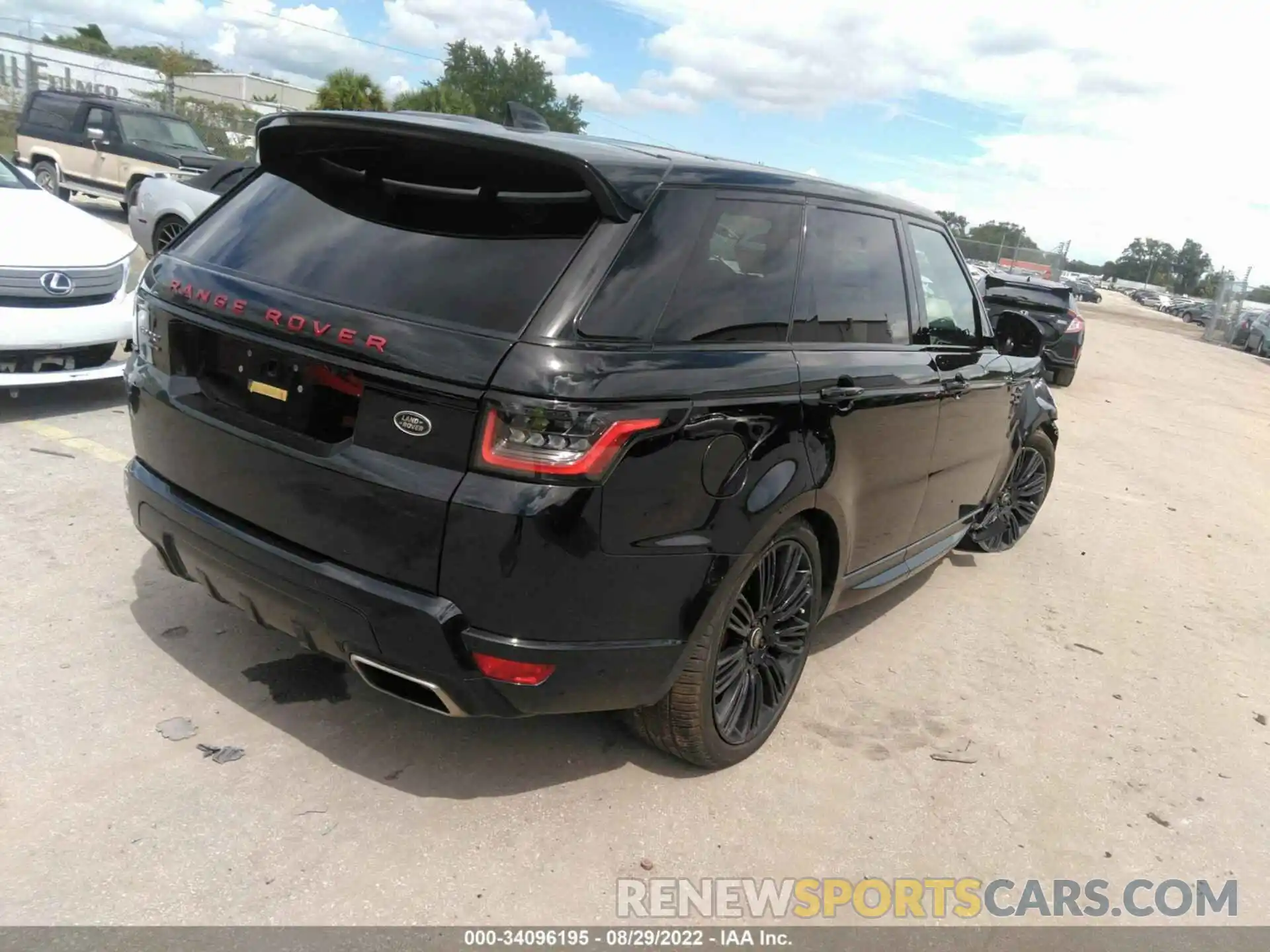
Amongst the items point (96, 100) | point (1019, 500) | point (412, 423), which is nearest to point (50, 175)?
point (96, 100)

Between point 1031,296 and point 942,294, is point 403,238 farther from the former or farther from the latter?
point 1031,296

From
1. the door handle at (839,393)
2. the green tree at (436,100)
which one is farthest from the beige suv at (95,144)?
the green tree at (436,100)

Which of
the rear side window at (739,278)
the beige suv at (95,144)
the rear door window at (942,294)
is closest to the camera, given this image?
the rear side window at (739,278)

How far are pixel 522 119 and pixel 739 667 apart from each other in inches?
90.0

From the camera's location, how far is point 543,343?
95.2 inches

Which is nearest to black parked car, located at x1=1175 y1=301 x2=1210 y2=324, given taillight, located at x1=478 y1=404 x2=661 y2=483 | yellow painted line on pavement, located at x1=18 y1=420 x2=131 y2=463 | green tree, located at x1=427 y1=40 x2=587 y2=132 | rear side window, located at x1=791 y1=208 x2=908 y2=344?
green tree, located at x1=427 y1=40 x2=587 y2=132

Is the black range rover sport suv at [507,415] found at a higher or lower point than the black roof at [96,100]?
lower

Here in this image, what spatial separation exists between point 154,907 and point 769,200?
8.81 feet

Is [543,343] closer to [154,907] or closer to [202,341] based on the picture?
[202,341]

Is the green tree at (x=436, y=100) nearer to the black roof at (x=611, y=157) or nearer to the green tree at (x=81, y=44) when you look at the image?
the green tree at (x=81, y=44)

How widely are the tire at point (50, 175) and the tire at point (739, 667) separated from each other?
686 inches

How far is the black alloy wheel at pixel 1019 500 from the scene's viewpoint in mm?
5844

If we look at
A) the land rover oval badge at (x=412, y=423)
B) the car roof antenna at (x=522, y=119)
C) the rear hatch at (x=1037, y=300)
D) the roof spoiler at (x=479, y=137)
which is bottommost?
the land rover oval badge at (x=412, y=423)
